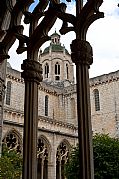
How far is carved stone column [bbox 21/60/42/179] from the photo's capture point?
3.34 metres

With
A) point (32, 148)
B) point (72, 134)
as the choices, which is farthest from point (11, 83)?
point (32, 148)

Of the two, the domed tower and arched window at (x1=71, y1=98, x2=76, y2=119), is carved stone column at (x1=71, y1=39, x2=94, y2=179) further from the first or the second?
the domed tower

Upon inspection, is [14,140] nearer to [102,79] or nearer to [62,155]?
[62,155]

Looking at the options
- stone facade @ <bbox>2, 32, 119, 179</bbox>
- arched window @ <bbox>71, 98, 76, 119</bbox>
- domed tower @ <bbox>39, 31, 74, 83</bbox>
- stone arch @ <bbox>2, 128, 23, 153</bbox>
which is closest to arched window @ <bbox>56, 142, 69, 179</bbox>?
stone facade @ <bbox>2, 32, 119, 179</bbox>

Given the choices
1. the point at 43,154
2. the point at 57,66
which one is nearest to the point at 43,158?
the point at 43,154

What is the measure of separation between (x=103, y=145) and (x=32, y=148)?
9682mm

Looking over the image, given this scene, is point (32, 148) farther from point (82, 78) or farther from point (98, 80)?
point (98, 80)

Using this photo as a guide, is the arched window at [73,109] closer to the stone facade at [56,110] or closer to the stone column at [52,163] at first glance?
the stone facade at [56,110]

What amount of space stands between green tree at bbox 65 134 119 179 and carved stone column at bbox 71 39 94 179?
8.80 meters

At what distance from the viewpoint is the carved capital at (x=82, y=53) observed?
3387mm

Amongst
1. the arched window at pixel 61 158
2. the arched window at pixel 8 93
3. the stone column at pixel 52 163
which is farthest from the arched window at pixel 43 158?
the arched window at pixel 8 93

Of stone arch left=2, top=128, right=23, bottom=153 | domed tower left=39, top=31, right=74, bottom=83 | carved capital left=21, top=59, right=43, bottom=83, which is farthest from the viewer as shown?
domed tower left=39, top=31, right=74, bottom=83

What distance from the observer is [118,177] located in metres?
11.5

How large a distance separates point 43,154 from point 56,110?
1063 cm
